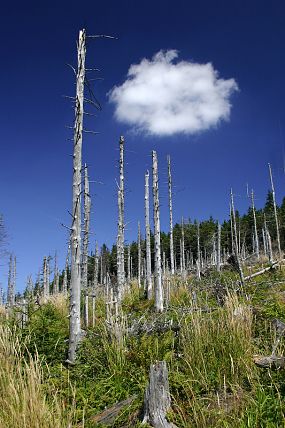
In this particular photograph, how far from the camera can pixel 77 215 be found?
9500 millimetres

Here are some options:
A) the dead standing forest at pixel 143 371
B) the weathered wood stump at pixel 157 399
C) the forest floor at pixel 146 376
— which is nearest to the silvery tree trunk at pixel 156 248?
the dead standing forest at pixel 143 371

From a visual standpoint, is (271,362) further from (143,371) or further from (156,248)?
(156,248)

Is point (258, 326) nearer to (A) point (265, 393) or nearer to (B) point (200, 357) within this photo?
(B) point (200, 357)

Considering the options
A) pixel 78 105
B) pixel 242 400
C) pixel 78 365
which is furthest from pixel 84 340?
pixel 78 105

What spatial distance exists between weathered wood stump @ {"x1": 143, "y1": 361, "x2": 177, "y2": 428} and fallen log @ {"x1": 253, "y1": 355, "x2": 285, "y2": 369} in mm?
1517

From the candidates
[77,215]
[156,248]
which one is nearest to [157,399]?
[77,215]

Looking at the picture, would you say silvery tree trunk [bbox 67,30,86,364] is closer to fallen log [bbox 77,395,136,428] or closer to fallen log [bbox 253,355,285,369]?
fallen log [bbox 77,395,136,428]

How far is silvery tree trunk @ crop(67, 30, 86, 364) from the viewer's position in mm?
8423

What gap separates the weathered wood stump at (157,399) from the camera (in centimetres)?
455

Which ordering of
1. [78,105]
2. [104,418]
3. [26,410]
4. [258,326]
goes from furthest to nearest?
[78,105], [258,326], [104,418], [26,410]

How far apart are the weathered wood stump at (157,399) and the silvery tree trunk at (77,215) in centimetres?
327

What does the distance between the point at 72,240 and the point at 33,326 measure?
211cm

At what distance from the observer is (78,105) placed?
10.1 m

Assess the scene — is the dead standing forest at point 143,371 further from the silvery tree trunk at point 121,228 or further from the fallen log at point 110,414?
the silvery tree trunk at point 121,228
